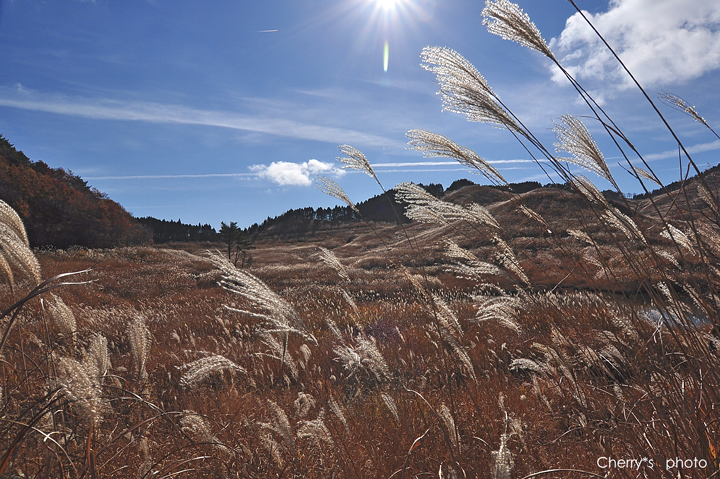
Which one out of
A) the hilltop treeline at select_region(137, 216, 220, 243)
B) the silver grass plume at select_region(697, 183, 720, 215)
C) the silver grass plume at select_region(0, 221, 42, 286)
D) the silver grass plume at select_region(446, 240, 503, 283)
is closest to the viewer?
the silver grass plume at select_region(0, 221, 42, 286)

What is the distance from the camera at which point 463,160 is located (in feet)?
8.26

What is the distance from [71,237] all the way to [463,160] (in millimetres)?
57275

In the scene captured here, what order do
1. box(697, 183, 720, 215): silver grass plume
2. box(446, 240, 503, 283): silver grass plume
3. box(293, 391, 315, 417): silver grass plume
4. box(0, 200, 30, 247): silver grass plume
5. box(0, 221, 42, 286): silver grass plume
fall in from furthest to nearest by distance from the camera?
box(293, 391, 315, 417): silver grass plume → box(446, 240, 503, 283): silver grass plume → box(697, 183, 720, 215): silver grass plume → box(0, 200, 30, 247): silver grass plume → box(0, 221, 42, 286): silver grass plume

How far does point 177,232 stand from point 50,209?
2741 inches

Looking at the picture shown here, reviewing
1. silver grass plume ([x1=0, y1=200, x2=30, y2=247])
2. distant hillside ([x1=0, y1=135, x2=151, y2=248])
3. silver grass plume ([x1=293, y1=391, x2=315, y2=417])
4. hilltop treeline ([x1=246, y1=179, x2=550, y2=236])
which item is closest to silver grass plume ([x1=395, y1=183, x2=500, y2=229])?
silver grass plume ([x1=293, y1=391, x2=315, y2=417])

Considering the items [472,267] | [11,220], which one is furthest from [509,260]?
[11,220]

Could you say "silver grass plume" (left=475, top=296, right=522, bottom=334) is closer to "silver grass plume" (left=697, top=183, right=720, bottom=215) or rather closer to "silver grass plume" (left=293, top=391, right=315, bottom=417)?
"silver grass plume" (left=697, top=183, right=720, bottom=215)

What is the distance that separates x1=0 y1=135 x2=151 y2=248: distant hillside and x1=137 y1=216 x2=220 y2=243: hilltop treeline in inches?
2051

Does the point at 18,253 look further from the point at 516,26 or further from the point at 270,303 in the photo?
the point at 516,26

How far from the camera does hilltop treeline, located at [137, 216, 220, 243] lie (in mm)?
107000

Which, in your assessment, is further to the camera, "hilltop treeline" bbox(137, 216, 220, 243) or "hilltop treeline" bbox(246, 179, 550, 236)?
"hilltop treeline" bbox(246, 179, 550, 236)

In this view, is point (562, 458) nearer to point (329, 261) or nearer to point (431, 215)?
point (431, 215)

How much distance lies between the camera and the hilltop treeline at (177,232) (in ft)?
351

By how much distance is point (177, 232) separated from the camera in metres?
110
